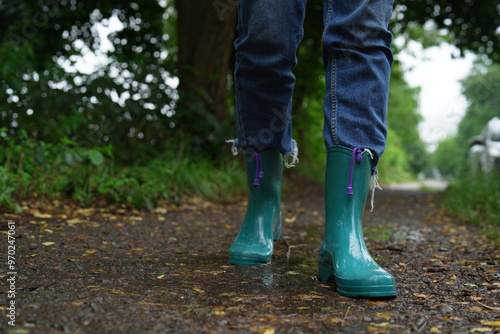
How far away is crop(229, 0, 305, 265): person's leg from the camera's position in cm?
153

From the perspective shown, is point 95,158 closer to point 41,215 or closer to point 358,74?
point 41,215

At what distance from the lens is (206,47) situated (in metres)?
4.89

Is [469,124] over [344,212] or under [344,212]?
over

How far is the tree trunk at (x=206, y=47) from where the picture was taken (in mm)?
4828

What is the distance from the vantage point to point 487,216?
3.08 metres

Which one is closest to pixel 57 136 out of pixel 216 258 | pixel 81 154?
pixel 81 154

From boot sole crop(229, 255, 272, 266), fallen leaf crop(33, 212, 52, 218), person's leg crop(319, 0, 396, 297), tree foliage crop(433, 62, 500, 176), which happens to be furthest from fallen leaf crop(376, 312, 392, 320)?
tree foliage crop(433, 62, 500, 176)

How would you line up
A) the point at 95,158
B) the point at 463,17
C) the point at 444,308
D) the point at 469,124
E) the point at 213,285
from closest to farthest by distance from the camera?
1. the point at 444,308
2. the point at 213,285
3. the point at 95,158
4. the point at 463,17
5. the point at 469,124

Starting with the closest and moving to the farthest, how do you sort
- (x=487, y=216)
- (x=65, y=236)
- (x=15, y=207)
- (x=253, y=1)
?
(x=253, y=1)
(x=65, y=236)
(x=15, y=207)
(x=487, y=216)

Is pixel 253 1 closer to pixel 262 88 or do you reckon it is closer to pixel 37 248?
pixel 262 88

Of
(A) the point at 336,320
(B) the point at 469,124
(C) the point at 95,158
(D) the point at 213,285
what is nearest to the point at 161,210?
(C) the point at 95,158

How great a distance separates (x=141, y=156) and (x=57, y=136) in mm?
798

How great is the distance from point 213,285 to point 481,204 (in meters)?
2.77

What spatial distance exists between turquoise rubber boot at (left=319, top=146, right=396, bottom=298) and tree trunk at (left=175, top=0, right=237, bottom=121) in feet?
11.2
